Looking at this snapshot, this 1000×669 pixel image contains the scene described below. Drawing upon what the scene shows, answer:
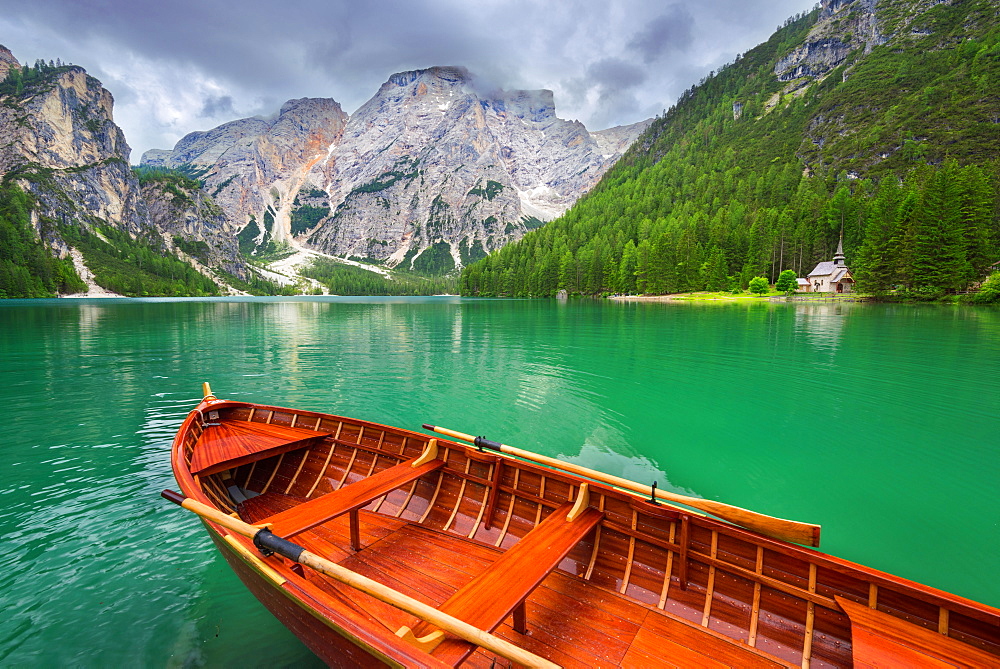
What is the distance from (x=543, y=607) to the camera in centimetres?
633

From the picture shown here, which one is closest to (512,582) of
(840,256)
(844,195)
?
(840,256)

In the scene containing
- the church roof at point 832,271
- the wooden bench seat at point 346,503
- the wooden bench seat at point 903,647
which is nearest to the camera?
the wooden bench seat at point 903,647

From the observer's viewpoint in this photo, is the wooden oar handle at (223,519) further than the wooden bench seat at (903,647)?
Yes

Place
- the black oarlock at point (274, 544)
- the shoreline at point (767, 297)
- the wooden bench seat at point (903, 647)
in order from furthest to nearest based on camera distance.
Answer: the shoreline at point (767, 297)
the black oarlock at point (274, 544)
the wooden bench seat at point (903, 647)

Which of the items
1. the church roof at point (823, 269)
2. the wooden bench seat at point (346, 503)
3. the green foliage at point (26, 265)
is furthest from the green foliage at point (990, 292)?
the green foliage at point (26, 265)

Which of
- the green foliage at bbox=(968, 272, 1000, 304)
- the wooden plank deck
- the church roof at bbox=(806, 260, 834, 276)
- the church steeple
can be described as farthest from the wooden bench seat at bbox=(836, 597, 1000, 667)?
the church steeple

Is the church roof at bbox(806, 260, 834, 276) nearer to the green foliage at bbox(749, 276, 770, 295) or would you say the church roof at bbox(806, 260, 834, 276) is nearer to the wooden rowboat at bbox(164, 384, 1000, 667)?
the green foliage at bbox(749, 276, 770, 295)

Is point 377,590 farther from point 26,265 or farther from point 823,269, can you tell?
point 26,265

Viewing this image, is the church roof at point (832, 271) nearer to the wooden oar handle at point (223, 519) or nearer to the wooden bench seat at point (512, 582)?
the wooden bench seat at point (512, 582)

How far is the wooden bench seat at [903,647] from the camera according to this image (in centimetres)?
434

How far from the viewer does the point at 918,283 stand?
74.6m

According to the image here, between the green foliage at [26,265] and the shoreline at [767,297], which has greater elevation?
the green foliage at [26,265]

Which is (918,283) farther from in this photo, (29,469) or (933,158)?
(29,469)

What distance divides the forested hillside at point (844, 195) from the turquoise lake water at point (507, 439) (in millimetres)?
53076
